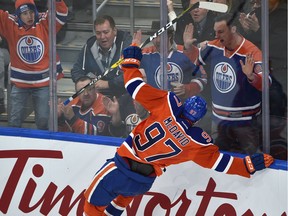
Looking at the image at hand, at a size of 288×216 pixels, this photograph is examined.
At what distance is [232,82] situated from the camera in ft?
18.1

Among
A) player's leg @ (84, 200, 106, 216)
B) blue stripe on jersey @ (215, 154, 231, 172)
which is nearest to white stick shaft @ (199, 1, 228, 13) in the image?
blue stripe on jersey @ (215, 154, 231, 172)

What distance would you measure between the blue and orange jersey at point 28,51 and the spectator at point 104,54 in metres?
0.19

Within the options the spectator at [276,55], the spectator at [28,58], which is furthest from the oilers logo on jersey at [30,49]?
the spectator at [276,55]

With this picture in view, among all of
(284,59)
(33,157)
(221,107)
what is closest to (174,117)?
(221,107)

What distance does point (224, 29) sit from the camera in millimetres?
5484

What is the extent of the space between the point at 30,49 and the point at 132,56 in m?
0.92

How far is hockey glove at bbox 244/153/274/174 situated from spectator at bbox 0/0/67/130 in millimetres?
1356

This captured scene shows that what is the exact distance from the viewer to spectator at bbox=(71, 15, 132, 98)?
5801 mm

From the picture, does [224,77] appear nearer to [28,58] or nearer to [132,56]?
[132,56]

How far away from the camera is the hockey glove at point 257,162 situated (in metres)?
5.42

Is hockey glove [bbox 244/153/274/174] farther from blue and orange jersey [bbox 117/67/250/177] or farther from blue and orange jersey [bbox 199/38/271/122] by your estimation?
blue and orange jersey [bbox 199/38/271/122]

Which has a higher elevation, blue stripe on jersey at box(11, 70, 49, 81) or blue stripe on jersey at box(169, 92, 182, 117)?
blue stripe on jersey at box(11, 70, 49, 81)

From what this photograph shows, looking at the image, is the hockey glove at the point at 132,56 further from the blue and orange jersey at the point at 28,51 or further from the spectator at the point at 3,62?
the spectator at the point at 3,62

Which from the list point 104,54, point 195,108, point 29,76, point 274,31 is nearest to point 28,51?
point 29,76
